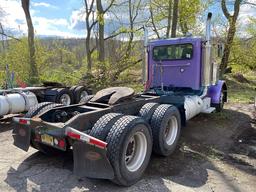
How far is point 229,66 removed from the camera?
21703 millimetres

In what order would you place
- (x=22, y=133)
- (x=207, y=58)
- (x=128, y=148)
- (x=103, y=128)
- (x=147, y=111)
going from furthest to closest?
(x=207, y=58) → (x=147, y=111) → (x=22, y=133) → (x=128, y=148) → (x=103, y=128)

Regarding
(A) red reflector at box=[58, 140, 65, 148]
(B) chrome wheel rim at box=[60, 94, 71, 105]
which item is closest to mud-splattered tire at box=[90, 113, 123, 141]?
(A) red reflector at box=[58, 140, 65, 148]

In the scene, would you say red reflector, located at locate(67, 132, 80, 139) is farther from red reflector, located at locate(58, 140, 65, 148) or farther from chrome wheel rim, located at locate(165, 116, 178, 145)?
chrome wheel rim, located at locate(165, 116, 178, 145)

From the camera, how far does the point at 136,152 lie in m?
4.18

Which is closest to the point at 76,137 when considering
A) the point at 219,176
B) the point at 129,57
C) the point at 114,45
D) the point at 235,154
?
the point at 219,176

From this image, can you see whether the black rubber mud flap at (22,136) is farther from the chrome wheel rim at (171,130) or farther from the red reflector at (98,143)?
the chrome wheel rim at (171,130)

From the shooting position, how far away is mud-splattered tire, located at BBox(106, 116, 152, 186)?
139 inches

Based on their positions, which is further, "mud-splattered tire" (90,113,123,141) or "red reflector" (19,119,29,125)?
"red reflector" (19,119,29,125)

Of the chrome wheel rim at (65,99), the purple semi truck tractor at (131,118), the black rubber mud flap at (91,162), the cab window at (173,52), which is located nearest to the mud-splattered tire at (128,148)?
the purple semi truck tractor at (131,118)

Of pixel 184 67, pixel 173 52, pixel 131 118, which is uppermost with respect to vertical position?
pixel 173 52

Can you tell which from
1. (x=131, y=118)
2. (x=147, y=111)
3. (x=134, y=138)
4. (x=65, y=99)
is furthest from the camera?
(x=65, y=99)

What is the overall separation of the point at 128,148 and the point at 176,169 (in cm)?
98

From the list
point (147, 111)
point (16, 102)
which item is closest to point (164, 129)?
point (147, 111)

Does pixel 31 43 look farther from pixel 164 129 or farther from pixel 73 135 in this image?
pixel 73 135
